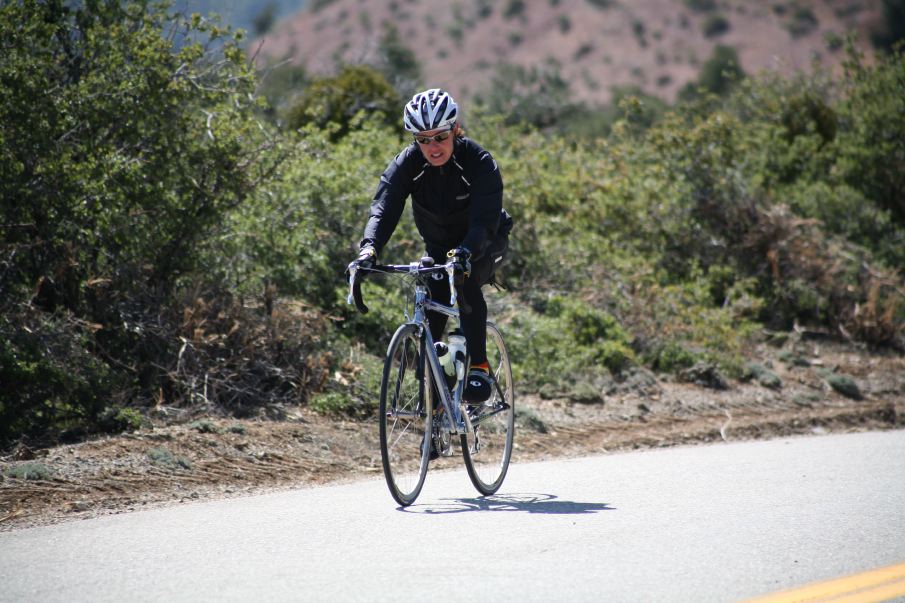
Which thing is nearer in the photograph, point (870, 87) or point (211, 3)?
point (211, 3)

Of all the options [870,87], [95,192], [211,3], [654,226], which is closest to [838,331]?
[654,226]

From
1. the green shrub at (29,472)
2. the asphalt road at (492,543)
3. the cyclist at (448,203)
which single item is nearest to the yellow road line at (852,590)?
the asphalt road at (492,543)

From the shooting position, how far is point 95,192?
8.34 metres

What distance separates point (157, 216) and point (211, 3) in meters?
2.73

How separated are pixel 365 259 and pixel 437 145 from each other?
949mm

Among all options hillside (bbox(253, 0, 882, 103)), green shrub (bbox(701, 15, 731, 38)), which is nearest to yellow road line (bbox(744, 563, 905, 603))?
hillside (bbox(253, 0, 882, 103))

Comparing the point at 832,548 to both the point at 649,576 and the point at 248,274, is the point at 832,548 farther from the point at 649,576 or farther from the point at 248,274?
the point at 248,274

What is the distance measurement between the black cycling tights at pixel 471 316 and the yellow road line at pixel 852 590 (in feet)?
9.45

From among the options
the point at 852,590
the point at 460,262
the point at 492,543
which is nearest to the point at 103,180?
the point at 460,262

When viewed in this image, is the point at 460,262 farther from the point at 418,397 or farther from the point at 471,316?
the point at 418,397

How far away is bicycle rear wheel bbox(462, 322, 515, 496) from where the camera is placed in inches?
271

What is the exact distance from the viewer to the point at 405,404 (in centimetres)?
651

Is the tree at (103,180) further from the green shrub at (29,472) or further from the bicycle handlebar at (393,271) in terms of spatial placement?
the bicycle handlebar at (393,271)

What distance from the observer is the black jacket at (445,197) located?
6.62 meters
